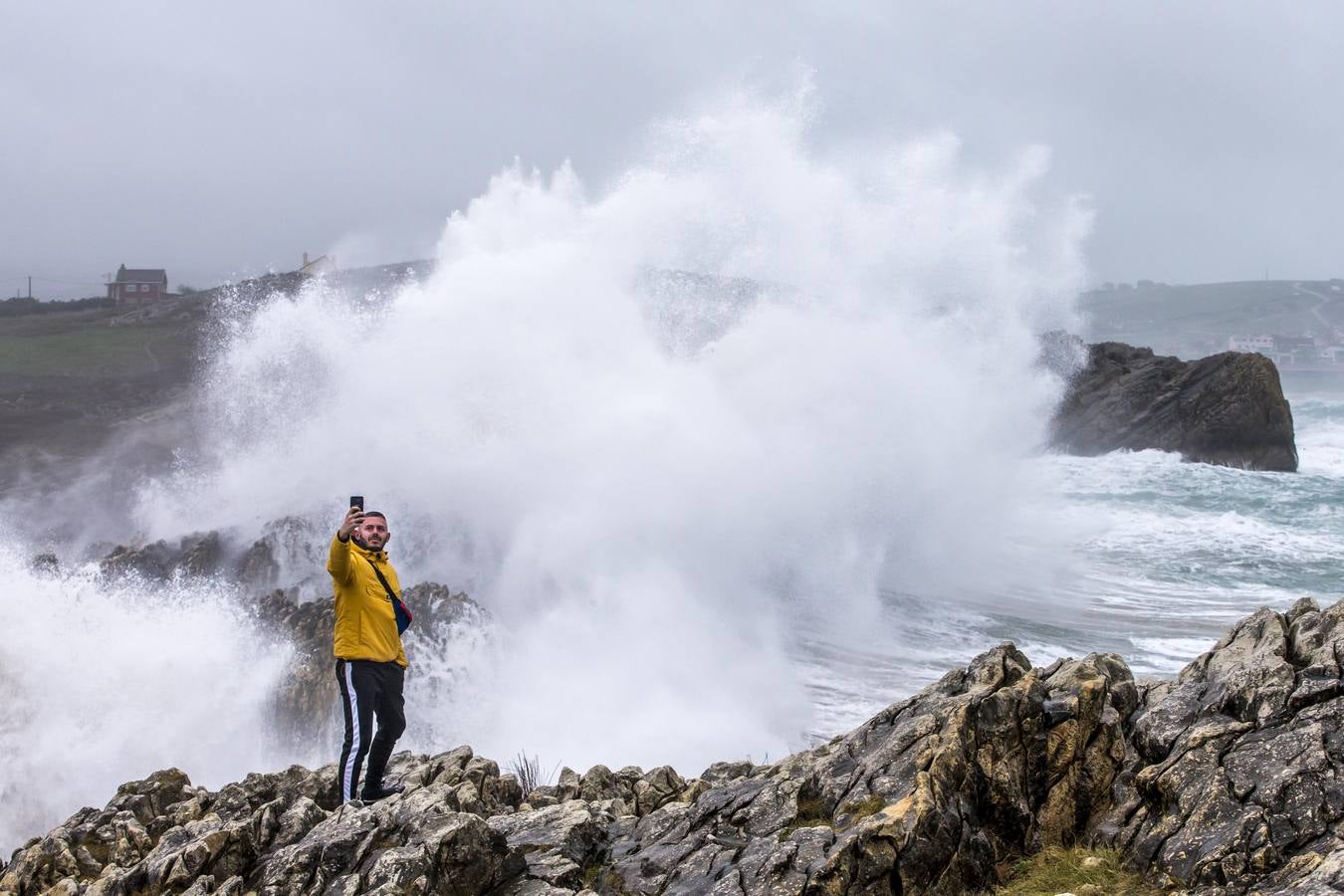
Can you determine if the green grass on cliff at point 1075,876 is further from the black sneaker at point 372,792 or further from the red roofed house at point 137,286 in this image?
the red roofed house at point 137,286

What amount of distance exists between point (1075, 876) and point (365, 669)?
3.55 meters

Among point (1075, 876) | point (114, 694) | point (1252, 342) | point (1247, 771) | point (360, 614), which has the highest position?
point (1252, 342)

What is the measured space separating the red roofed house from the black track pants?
52585 millimetres

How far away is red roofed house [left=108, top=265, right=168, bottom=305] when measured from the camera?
5388cm

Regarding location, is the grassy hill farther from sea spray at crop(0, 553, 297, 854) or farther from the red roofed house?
sea spray at crop(0, 553, 297, 854)

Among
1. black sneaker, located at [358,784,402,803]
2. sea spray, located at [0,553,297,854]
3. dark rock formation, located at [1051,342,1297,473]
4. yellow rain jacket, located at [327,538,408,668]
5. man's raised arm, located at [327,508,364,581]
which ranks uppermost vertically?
dark rock formation, located at [1051,342,1297,473]

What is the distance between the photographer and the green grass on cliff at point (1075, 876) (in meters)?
4.32

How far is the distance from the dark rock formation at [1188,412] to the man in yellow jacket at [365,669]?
3142cm

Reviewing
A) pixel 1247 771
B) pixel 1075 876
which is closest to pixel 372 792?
pixel 1075 876

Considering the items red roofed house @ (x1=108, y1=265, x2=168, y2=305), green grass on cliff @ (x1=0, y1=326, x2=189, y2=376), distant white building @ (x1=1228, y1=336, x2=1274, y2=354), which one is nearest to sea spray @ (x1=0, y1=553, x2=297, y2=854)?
green grass on cliff @ (x1=0, y1=326, x2=189, y2=376)

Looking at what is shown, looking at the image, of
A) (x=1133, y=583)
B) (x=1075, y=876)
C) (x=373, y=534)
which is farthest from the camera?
(x=1133, y=583)

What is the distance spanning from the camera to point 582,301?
779 inches

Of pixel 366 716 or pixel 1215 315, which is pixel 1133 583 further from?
pixel 1215 315

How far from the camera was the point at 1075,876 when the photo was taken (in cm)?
448
